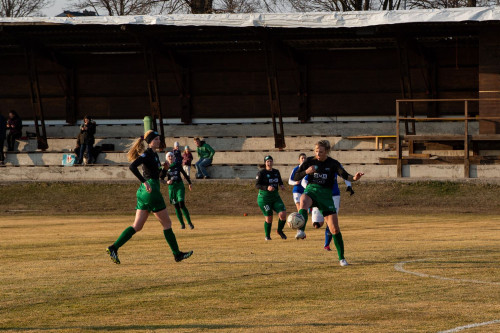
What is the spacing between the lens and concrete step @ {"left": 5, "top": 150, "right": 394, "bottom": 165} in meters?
35.9

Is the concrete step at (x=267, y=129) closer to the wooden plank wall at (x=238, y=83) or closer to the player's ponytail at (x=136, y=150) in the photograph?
the wooden plank wall at (x=238, y=83)

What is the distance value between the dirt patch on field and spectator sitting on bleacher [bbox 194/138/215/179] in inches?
26.1

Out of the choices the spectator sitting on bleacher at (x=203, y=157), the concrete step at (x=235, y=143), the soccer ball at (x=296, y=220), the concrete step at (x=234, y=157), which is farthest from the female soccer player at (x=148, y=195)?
the concrete step at (x=235, y=143)

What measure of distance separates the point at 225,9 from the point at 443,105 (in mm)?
15173

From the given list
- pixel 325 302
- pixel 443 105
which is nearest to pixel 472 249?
pixel 325 302

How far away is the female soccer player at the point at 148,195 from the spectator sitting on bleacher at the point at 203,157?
20.9 metres

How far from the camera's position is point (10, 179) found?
37.4 meters

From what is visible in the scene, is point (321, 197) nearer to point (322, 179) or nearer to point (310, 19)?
point (322, 179)

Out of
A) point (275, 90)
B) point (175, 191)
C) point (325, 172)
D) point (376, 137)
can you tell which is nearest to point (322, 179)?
point (325, 172)

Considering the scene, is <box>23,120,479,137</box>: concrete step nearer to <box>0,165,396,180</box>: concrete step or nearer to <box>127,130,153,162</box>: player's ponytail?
<box>0,165,396,180</box>: concrete step

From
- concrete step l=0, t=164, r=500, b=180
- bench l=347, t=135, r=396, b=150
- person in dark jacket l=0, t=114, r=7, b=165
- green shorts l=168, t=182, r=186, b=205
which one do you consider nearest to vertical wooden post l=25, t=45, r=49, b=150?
person in dark jacket l=0, t=114, r=7, b=165

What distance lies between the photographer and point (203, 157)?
1399 inches

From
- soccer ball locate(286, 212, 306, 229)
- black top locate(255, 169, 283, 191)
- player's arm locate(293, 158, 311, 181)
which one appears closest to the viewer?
player's arm locate(293, 158, 311, 181)

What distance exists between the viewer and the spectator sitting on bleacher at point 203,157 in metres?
35.4
